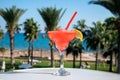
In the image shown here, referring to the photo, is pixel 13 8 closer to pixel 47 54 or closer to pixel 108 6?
pixel 108 6

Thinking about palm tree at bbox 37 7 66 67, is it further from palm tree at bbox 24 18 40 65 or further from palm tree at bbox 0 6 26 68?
palm tree at bbox 24 18 40 65

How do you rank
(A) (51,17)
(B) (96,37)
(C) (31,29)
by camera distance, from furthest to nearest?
(C) (31,29) → (B) (96,37) → (A) (51,17)

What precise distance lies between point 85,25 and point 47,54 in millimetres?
47677

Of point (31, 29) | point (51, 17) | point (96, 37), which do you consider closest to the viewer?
point (51, 17)

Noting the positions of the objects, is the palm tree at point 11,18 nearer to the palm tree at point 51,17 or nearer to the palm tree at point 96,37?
the palm tree at point 51,17

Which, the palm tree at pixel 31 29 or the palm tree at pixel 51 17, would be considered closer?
the palm tree at pixel 51 17

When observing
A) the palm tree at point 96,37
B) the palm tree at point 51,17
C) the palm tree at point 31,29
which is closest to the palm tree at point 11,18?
the palm tree at point 51,17

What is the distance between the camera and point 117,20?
1033 inches

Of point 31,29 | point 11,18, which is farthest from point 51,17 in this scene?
point 31,29

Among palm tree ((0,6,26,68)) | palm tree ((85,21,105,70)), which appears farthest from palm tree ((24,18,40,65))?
palm tree ((0,6,26,68))

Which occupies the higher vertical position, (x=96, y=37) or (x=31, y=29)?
(x=31, y=29)

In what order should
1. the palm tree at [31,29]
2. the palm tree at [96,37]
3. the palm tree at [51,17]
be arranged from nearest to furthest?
the palm tree at [51,17] < the palm tree at [96,37] < the palm tree at [31,29]

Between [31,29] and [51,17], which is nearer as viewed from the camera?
[51,17]

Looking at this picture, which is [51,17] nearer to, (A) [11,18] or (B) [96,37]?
(A) [11,18]
